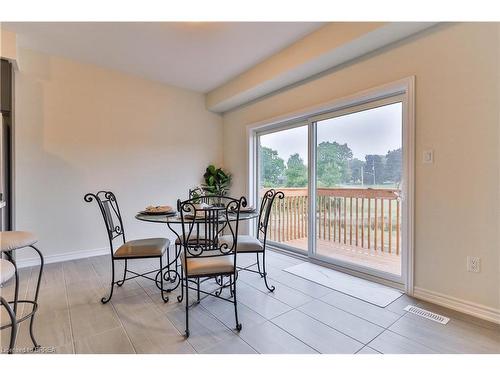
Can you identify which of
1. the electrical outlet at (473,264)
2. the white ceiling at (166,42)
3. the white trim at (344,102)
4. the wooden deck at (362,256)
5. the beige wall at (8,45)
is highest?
the white ceiling at (166,42)

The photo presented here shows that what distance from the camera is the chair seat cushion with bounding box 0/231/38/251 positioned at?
119 centimetres

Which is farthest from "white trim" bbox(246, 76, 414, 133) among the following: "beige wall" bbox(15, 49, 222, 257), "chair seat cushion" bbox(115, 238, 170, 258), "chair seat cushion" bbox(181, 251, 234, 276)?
"chair seat cushion" bbox(115, 238, 170, 258)

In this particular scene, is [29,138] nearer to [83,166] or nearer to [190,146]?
[83,166]

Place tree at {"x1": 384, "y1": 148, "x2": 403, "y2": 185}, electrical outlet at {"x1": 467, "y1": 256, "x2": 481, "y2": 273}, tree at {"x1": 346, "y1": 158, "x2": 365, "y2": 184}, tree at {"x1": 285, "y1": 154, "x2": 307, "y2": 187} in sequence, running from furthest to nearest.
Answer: tree at {"x1": 285, "y1": 154, "x2": 307, "y2": 187}, tree at {"x1": 346, "y1": 158, "x2": 365, "y2": 184}, tree at {"x1": 384, "y1": 148, "x2": 403, "y2": 185}, electrical outlet at {"x1": 467, "y1": 256, "x2": 481, "y2": 273}

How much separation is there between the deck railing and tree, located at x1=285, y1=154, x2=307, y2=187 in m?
0.10

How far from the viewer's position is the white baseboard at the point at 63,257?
119 inches

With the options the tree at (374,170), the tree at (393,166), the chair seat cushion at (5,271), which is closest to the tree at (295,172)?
the tree at (374,170)

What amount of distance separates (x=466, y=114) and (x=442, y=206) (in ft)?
2.46

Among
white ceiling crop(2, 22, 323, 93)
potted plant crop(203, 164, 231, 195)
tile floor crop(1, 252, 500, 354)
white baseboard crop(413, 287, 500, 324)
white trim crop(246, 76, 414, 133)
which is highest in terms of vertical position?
white ceiling crop(2, 22, 323, 93)

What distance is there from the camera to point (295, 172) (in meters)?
3.59

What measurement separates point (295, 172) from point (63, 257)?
337cm

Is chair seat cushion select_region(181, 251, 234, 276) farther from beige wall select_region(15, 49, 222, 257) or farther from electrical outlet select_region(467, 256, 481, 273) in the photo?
beige wall select_region(15, 49, 222, 257)

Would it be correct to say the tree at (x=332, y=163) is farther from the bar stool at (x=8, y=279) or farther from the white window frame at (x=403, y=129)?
the bar stool at (x=8, y=279)

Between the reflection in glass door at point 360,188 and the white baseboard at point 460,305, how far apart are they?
0.31m
